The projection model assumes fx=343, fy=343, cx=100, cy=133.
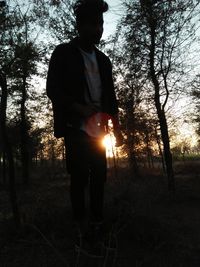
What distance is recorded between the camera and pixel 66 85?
3178 millimetres

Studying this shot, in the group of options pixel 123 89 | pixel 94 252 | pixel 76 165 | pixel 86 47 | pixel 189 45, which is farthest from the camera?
pixel 123 89

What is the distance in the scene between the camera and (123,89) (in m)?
23.4

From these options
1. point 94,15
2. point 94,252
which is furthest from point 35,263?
point 94,15

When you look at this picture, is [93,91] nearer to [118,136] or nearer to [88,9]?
[118,136]

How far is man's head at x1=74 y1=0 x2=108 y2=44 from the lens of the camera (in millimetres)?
3100

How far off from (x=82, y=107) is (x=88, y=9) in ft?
2.94

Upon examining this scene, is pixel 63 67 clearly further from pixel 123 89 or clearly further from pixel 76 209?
pixel 123 89

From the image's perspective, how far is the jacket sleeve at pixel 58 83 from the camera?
3012mm

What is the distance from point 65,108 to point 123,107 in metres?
21.3

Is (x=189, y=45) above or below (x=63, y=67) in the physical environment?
above

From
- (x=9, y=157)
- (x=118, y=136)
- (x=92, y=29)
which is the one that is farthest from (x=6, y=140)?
(x=92, y=29)

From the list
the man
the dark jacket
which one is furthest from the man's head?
the dark jacket

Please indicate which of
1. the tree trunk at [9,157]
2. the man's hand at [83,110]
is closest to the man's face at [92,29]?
the man's hand at [83,110]

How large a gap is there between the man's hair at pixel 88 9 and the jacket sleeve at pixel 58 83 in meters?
0.34
